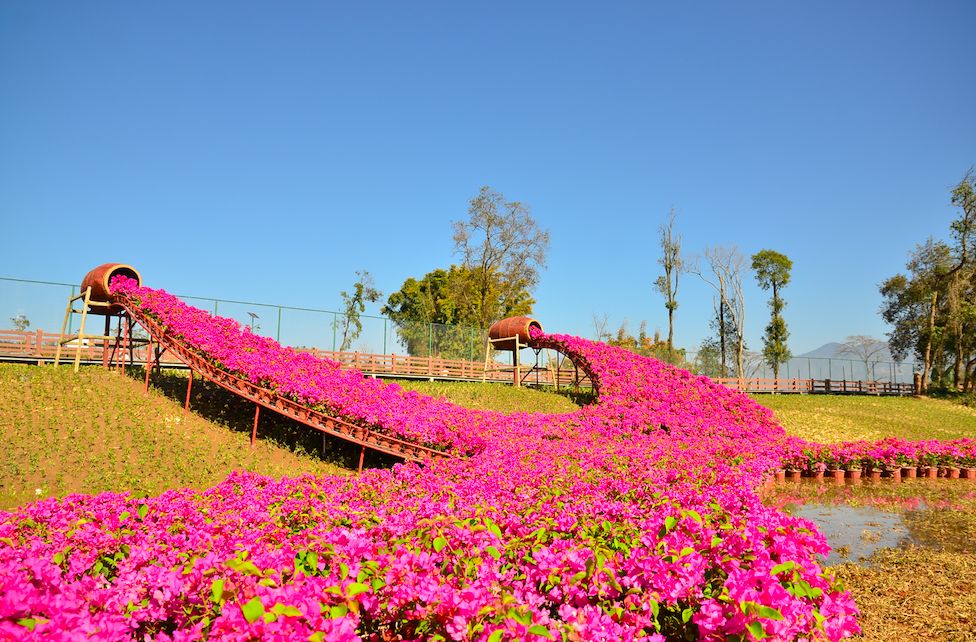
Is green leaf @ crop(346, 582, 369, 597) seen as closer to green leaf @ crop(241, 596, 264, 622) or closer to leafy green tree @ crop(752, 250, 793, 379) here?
green leaf @ crop(241, 596, 264, 622)

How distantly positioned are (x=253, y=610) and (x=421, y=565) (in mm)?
961

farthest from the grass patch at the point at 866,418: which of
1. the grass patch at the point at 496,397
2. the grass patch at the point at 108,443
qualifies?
the grass patch at the point at 108,443

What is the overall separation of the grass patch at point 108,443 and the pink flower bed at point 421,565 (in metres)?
3.65

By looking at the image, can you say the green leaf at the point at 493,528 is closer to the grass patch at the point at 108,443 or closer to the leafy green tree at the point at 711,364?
the grass patch at the point at 108,443

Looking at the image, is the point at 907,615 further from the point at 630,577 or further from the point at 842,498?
the point at 842,498

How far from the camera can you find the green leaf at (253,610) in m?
2.41

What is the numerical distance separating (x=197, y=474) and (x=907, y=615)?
1017cm

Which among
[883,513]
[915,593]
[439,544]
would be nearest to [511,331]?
[883,513]

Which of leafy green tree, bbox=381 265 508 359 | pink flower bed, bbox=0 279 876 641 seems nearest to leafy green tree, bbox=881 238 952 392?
leafy green tree, bbox=381 265 508 359

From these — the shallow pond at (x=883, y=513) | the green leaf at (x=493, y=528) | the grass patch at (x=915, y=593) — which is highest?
the green leaf at (x=493, y=528)

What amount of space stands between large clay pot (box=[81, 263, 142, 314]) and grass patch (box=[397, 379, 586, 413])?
860 centimetres

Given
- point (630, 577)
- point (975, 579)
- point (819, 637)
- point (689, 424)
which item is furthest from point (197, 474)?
point (689, 424)

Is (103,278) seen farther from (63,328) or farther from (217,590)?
(217,590)

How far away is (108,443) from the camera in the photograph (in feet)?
35.5
